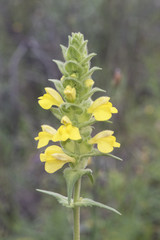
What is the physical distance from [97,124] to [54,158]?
3.50 meters

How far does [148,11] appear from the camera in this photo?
238 inches

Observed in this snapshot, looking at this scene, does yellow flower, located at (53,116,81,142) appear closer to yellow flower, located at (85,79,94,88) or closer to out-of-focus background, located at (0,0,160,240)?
yellow flower, located at (85,79,94,88)

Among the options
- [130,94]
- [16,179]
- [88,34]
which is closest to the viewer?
[16,179]

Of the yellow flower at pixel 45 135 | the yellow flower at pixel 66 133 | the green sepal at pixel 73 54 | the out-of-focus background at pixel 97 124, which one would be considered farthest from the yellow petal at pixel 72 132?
the out-of-focus background at pixel 97 124

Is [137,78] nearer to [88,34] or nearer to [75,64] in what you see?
[88,34]

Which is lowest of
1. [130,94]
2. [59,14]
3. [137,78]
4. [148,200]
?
[148,200]

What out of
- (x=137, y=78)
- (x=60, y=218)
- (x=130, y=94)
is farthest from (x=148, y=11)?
(x=60, y=218)

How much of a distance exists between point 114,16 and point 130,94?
150 cm

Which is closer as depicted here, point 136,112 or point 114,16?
point 136,112

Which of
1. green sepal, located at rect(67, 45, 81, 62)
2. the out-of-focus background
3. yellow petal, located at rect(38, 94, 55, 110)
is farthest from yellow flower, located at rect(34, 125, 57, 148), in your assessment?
the out-of-focus background

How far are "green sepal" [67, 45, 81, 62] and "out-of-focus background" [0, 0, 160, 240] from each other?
151 cm

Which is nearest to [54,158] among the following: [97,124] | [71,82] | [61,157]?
[61,157]

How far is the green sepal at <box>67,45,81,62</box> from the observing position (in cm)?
144

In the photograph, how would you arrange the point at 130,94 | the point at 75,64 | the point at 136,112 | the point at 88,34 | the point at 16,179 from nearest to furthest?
the point at 75,64
the point at 16,179
the point at 136,112
the point at 88,34
the point at 130,94
